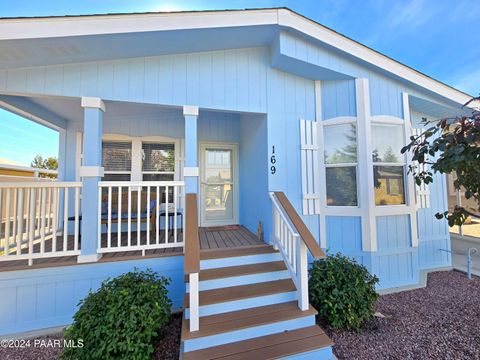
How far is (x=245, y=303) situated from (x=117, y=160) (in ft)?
12.7

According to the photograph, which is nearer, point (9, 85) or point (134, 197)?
point (9, 85)

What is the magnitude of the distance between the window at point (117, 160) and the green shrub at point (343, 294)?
13.5 ft

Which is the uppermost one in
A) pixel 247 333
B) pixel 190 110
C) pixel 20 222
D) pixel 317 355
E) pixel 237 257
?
pixel 190 110

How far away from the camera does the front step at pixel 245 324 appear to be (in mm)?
1979

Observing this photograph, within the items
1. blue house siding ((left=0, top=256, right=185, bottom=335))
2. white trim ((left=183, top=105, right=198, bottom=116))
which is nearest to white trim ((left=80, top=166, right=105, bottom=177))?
blue house siding ((left=0, top=256, right=185, bottom=335))

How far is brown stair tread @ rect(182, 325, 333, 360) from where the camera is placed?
1901 mm

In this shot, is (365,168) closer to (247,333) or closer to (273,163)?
(273,163)

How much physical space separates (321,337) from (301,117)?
313cm

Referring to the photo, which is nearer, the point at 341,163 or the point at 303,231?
the point at 303,231

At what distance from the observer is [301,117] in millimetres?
3738

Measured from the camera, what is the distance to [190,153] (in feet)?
10.2

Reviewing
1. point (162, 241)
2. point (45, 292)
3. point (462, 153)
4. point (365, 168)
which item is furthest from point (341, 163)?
point (45, 292)

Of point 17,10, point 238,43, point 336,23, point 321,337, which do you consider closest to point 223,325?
point 321,337

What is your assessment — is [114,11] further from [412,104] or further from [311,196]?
[412,104]
